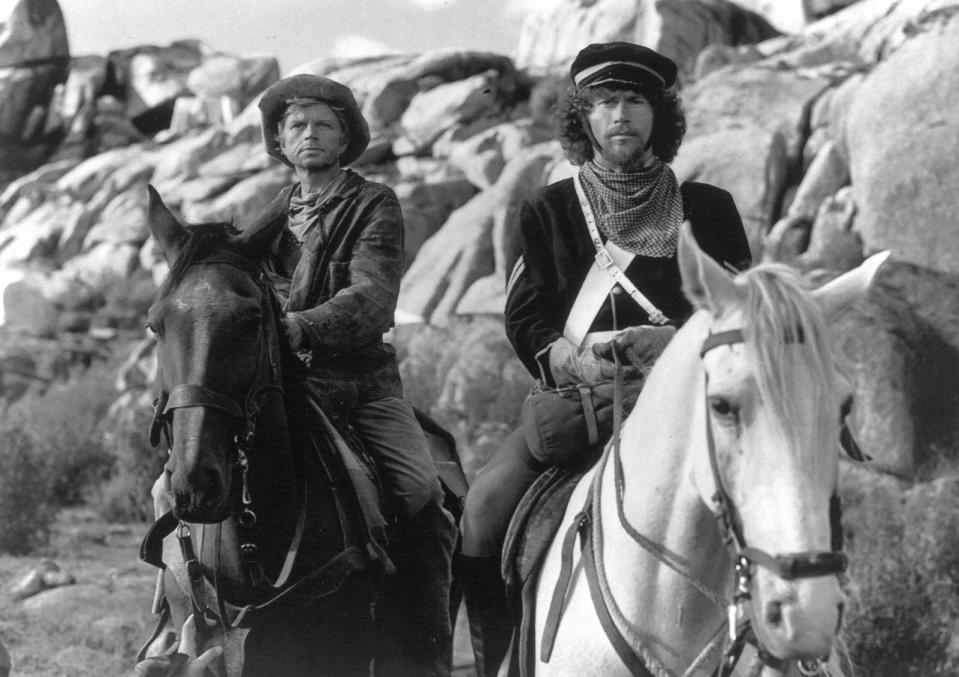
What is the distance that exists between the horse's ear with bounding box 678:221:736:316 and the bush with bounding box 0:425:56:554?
13.5 meters

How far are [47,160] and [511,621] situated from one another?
4127 cm

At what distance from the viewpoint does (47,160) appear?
137 feet

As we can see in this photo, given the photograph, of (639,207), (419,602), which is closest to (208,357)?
(419,602)

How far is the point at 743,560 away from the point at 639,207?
1575mm

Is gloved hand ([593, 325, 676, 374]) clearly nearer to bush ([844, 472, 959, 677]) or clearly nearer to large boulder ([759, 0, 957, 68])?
bush ([844, 472, 959, 677])

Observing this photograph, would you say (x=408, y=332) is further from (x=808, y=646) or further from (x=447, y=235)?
(x=808, y=646)

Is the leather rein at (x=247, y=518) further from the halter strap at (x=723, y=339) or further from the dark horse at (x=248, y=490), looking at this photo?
the halter strap at (x=723, y=339)

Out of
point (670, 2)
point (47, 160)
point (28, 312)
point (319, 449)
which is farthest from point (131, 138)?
point (319, 449)

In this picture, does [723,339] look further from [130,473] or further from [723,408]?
[130,473]

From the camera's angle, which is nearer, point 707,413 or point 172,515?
point 707,413

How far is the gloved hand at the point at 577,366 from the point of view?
363 centimetres

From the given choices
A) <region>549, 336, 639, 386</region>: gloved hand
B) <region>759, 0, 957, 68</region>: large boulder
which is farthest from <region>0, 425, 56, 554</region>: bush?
<region>759, 0, 957, 68</region>: large boulder

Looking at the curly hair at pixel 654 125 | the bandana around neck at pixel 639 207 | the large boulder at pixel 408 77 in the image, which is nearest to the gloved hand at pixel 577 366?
the bandana around neck at pixel 639 207

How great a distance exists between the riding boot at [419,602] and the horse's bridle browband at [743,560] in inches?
60.3
